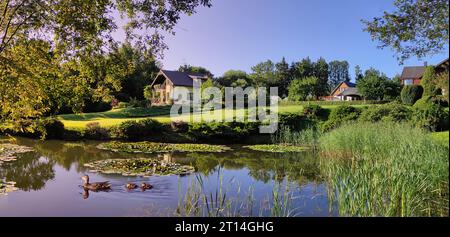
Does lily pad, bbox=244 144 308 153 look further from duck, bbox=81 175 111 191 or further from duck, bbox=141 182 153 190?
duck, bbox=81 175 111 191

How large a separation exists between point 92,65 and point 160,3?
1.47 meters

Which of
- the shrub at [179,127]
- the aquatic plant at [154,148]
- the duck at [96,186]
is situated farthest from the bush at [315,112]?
the duck at [96,186]

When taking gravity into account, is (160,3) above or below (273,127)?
above

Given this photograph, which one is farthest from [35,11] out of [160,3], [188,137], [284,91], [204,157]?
[284,91]

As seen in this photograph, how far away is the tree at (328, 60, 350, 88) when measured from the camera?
205 ft

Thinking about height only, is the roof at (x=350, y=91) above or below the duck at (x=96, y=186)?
above

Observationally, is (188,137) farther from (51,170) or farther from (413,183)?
(413,183)

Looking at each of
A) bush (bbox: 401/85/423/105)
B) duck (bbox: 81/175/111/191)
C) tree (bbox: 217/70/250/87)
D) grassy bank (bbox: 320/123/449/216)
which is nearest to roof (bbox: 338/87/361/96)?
tree (bbox: 217/70/250/87)

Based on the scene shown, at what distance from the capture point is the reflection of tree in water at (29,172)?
10494mm

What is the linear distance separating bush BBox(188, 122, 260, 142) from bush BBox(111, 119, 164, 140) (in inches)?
89.5

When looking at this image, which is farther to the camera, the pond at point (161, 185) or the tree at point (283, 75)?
the tree at point (283, 75)

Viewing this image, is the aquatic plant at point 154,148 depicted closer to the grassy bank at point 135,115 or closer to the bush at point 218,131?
the bush at point 218,131

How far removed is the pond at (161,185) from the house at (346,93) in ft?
110

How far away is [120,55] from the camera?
21.1ft
